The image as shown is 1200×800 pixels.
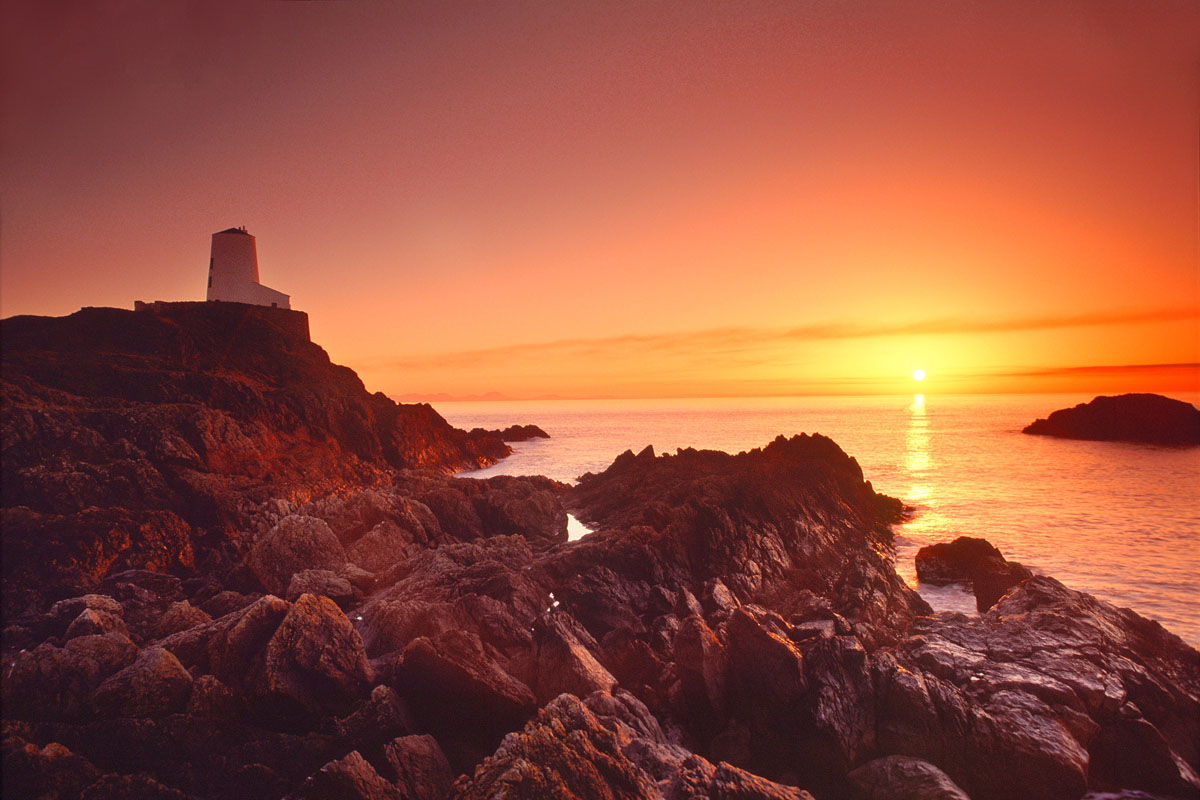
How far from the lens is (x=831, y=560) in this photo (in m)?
20.0

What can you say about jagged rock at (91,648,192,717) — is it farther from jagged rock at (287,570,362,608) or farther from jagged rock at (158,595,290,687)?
jagged rock at (287,570,362,608)

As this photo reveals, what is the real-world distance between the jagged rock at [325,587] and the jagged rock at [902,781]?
11562mm

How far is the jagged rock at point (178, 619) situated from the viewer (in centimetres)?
1014

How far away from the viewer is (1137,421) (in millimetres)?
78188

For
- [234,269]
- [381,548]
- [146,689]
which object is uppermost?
[234,269]

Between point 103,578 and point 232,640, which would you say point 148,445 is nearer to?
point 103,578

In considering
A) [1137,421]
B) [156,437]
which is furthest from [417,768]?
[1137,421]

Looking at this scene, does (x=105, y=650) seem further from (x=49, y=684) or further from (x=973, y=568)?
(x=973, y=568)

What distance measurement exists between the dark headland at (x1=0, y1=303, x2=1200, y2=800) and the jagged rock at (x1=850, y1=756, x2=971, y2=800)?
0.05m

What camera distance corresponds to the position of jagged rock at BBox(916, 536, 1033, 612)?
55.4 ft

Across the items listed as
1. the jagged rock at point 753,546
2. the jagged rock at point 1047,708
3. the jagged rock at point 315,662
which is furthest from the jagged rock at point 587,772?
the jagged rock at point 753,546

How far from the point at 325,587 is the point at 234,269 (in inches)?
1239

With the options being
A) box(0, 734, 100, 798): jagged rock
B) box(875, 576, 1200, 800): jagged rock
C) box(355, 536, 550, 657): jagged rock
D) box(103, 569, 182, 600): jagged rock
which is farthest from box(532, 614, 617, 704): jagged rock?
box(103, 569, 182, 600): jagged rock

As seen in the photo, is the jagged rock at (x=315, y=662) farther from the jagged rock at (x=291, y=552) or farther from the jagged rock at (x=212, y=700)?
the jagged rock at (x=291, y=552)
